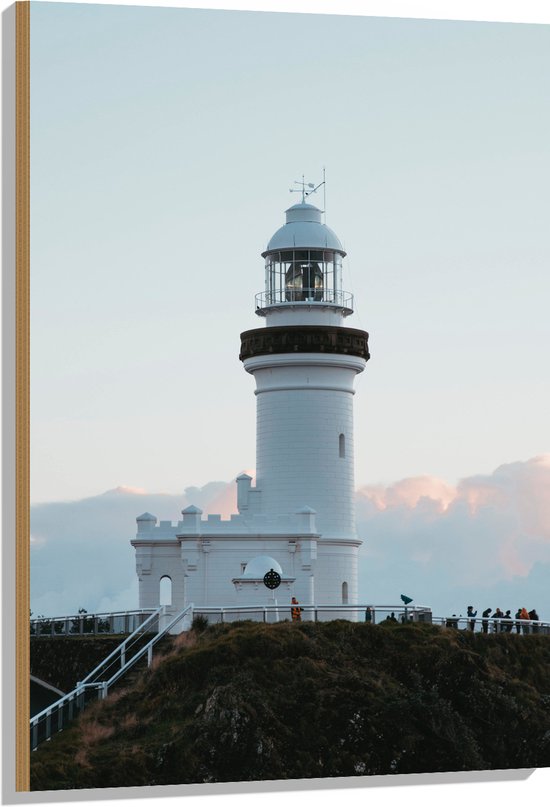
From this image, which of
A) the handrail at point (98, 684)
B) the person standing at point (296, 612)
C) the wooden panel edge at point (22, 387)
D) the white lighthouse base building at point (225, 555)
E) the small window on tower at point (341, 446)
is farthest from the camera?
the small window on tower at point (341, 446)

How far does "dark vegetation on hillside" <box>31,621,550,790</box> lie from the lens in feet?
111

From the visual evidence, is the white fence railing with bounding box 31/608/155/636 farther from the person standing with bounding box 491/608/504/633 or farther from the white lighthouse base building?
the person standing with bounding box 491/608/504/633

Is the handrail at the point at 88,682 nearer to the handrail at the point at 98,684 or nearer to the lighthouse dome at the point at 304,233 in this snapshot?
the handrail at the point at 98,684

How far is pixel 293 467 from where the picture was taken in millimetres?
48562

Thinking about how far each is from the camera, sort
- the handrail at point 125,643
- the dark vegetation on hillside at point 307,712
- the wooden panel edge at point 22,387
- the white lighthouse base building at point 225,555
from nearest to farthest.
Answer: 1. the wooden panel edge at point 22,387
2. the dark vegetation on hillside at point 307,712
3. the handrail at point 125,643
4. the white lighthouse base building at point 225,555

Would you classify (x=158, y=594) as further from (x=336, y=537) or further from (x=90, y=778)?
(x=90, y=778)

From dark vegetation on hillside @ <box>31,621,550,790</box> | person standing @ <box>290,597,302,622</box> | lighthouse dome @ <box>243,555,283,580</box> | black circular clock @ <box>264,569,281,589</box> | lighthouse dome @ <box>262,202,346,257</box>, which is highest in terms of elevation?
lighthouse dome @ <box>262,202,346,257</box>

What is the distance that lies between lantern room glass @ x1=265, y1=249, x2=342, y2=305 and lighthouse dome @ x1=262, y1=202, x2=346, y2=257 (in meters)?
0.22

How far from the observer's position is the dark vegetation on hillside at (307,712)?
33.8 meters

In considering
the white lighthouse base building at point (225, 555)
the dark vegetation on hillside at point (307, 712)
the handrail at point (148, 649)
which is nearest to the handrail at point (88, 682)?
the handrail at point (148, 649)

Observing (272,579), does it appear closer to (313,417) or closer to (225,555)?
(225,555)

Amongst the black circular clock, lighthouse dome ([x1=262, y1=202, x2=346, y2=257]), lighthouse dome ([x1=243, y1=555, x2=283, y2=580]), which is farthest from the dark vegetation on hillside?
lighthouse dome ([x1=262, y1=202, x2=346, y2=257])

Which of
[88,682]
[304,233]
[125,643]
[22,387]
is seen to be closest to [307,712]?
[88,682]

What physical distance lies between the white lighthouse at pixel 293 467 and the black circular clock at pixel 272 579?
183cm
